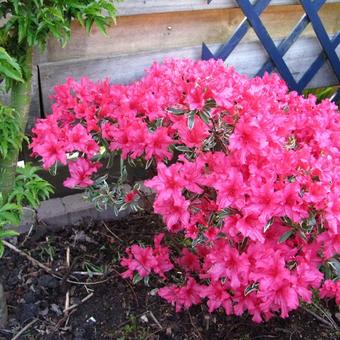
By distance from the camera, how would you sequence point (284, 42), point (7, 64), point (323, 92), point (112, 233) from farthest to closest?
point (323, 92), point (284, 42), point (112, 233), point (7, 64)

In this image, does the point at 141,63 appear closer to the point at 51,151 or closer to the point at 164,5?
the point at 164,5

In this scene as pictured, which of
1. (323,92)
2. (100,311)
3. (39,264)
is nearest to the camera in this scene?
(100,311)

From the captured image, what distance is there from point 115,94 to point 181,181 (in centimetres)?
54

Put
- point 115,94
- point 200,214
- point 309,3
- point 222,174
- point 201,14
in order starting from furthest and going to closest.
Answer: point 309,3 < point 201,14 < point 115,94 < point 200,214 < point 222,174

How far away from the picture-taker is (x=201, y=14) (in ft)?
8.09

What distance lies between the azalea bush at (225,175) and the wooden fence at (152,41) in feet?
1.66

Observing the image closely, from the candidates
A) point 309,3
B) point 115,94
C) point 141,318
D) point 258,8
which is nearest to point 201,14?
point 258,8

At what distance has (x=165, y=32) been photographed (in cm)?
243

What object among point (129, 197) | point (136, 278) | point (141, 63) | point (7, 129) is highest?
point (7, 129)

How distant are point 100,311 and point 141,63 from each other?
1.17 meters

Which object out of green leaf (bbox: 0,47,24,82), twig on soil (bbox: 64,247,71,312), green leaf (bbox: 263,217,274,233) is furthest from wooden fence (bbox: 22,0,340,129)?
green leaf (bbox: 263,217,274,233)

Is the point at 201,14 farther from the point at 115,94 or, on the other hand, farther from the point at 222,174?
the point at 222,174

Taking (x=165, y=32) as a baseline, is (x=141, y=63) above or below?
below

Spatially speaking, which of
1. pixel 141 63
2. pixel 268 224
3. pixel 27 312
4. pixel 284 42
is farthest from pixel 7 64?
pixel 284 42
